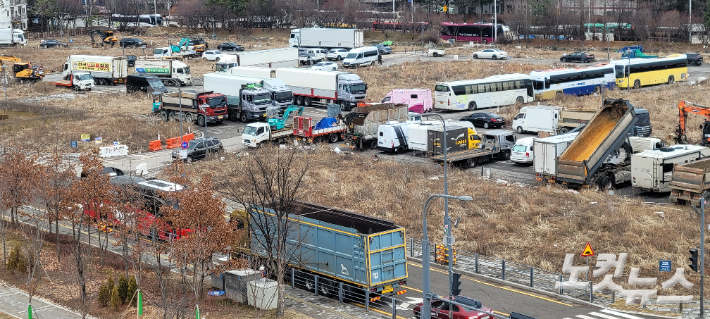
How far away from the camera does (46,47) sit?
116250mm

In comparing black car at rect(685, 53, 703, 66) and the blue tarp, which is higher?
black car at rect(685, 53, 703, 66)

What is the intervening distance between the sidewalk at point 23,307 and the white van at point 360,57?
215 feet

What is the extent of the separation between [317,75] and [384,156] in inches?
712

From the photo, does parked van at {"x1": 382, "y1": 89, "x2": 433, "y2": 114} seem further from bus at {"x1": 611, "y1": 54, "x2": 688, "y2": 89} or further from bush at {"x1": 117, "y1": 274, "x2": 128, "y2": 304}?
bush at {"x1": 117, "y1": 274, "x2": 128, "y2": 304}

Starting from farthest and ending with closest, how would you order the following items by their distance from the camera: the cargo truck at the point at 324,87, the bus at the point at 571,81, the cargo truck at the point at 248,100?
1. the bus at the point at 571,81
2. the cargo truck at the point at 324,87
3. the cargo truck at the point at 248,100

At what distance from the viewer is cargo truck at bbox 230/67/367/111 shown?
64.1 meters

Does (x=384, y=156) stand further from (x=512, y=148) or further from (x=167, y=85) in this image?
(x=167, y=85)

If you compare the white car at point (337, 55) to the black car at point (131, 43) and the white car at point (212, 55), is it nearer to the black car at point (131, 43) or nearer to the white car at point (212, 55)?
the white car at point (212, 55)

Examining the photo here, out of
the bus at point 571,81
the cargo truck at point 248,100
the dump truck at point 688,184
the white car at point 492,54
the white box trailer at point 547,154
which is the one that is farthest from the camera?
the white car at point 492,54

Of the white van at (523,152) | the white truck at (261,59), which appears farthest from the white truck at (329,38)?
the white van at (523,152)

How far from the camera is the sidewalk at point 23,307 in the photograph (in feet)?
81.9

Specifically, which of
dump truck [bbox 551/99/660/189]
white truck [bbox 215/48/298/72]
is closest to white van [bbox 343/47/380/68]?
white truck [bbox 215/48/298/72]

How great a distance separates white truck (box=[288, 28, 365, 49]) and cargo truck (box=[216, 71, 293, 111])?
39444mm

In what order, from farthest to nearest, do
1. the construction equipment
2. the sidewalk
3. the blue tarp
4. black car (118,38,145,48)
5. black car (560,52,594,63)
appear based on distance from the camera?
black car (118,38,145,48) → black car (560,52,594,63) → the construction equipment → the blue tarp → the sidewalk
